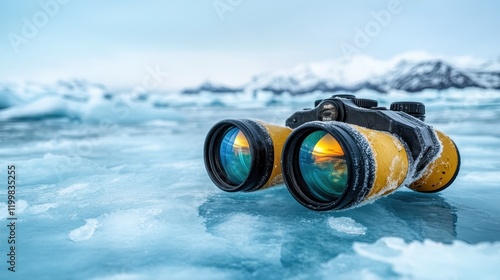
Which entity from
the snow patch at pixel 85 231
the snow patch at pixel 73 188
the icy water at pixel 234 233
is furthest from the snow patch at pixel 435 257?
the snow patch at pixel 73 188

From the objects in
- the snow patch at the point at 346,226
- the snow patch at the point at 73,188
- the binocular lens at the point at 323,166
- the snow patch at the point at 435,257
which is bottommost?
the snow patch at the point at 435,257

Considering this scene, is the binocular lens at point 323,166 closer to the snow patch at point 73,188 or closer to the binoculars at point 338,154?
the binoculars at point 338,154

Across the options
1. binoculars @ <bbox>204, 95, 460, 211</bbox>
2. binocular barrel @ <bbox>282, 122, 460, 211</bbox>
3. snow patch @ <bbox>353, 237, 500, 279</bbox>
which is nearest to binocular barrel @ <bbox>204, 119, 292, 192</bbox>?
binoculars @ <bbox>204, 95, 460, 211</bbox>

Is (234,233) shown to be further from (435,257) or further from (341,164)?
(435,257)

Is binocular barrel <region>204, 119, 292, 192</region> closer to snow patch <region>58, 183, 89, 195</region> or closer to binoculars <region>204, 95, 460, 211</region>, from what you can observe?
binoculars <region>204, 95, 460, 211</region>

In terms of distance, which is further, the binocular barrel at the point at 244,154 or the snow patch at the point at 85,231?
the binocular barrel at the point at 244,154

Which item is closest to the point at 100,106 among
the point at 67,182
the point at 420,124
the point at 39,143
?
the point at 39,143

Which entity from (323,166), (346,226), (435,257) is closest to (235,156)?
(323,166)
